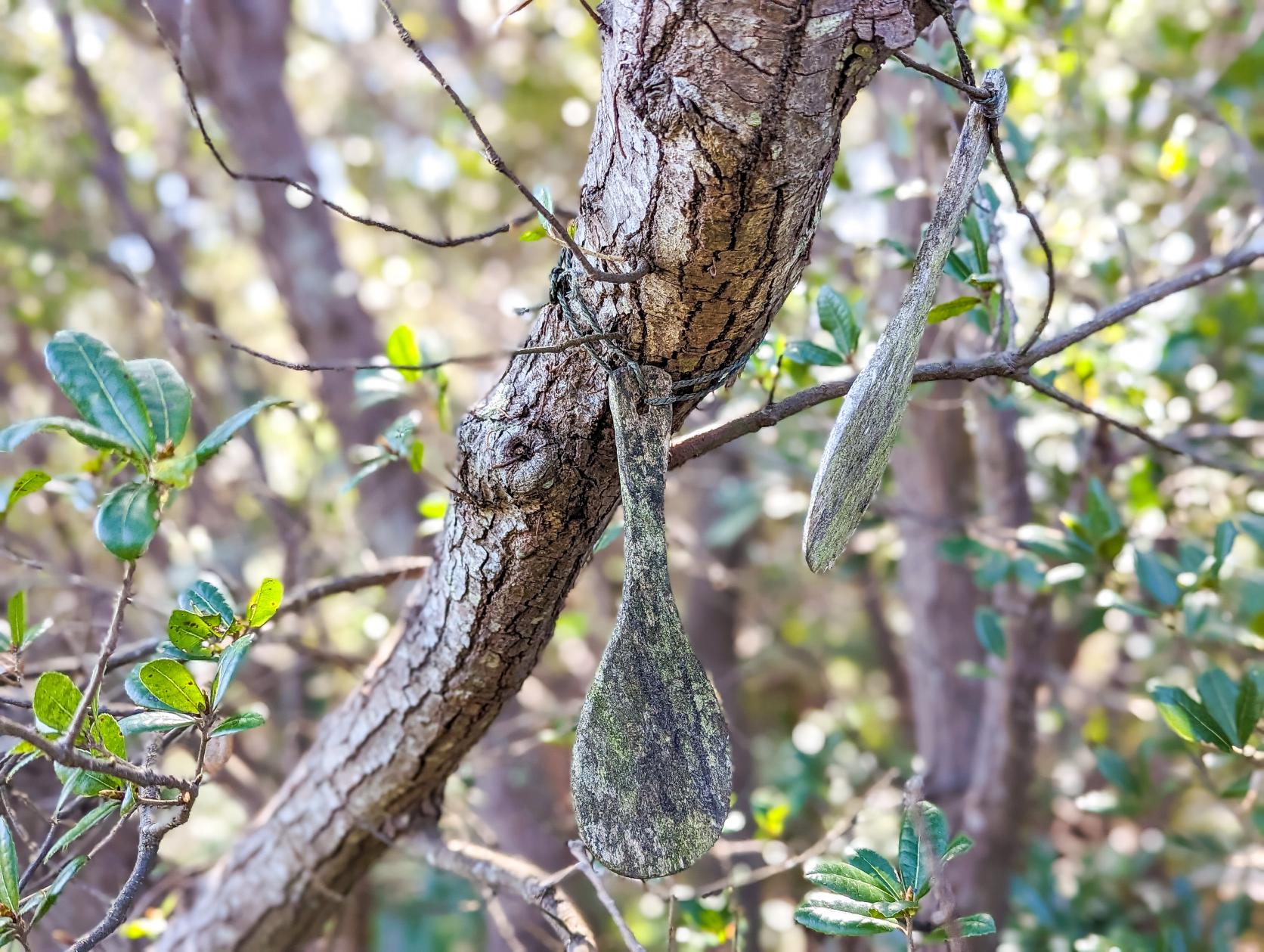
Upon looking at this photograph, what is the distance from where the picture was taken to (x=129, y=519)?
570 mm

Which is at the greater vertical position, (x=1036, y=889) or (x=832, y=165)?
(x=832, y=165)

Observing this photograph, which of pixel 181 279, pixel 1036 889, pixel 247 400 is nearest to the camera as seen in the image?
pixel 1036 889

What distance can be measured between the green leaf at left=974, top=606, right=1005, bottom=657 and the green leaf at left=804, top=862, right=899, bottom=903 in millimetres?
566

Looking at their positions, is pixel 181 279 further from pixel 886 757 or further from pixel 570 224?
pixel 886 757

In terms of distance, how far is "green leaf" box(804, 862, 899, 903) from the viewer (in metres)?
0.67

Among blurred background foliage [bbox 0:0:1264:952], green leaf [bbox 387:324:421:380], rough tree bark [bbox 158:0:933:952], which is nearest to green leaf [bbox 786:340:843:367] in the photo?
blurred background foliage [bbox 0:0:1264:952]

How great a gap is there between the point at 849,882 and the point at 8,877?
0.58m

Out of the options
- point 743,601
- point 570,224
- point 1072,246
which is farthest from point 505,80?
point 570,224

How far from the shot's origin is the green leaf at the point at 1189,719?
809 mm

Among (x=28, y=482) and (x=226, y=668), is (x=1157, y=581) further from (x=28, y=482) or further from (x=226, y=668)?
(x=28, y=482)

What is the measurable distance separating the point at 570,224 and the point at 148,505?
0.34m

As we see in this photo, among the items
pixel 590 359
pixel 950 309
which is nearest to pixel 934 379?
pixel 950 309

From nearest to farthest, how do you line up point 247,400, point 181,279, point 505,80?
point 181,279 → point 247,400 → point 505,80

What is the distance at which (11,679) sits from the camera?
0.69 m
